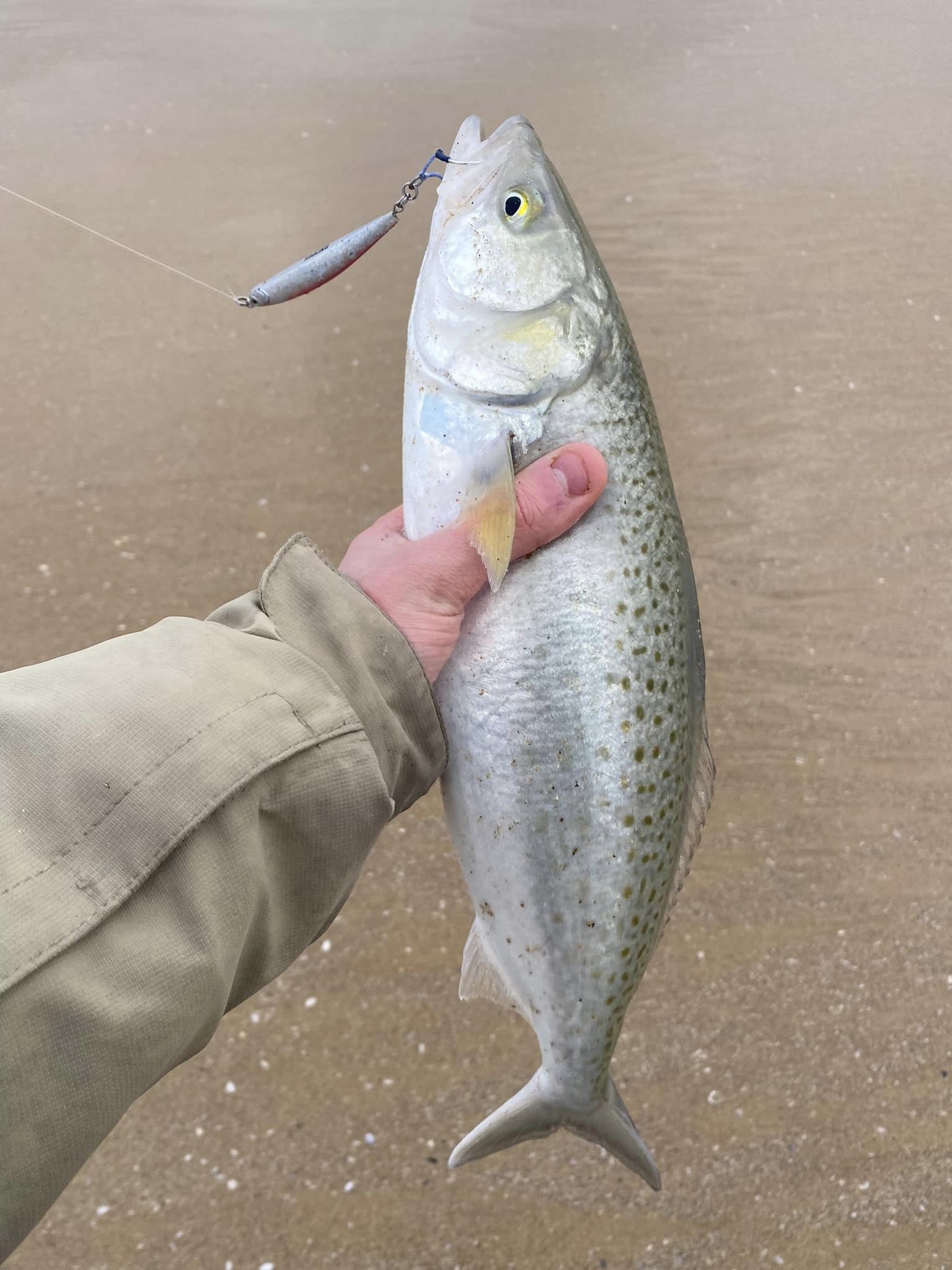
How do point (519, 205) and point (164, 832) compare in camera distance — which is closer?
point (164, 832)

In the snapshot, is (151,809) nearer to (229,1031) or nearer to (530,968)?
(530,968)

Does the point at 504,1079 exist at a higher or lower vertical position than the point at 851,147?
lower

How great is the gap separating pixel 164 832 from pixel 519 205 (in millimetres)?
1230

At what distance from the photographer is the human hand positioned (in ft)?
4.93

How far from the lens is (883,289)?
11.3ft

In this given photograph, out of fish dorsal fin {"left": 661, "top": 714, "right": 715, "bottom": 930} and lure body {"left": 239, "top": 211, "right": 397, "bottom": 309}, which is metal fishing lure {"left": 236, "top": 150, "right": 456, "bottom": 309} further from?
fish dorsal fin {"left": 661, "top": 714, "right": 715, "bottom": 930}

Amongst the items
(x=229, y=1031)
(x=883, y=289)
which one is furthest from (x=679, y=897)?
(x=883, y=289)

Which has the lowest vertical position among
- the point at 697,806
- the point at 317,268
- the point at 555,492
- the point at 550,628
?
the point at 697,806

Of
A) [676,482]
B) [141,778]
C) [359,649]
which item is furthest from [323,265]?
[676,482]

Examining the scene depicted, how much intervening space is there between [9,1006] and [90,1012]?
0.09m

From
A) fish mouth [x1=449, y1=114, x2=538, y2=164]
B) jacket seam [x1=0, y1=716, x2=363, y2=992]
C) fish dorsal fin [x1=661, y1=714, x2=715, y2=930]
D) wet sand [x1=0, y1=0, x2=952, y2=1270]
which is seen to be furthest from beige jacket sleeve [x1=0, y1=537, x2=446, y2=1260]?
wet sand [x1=0, y1=0, x2=952, y2=1270]

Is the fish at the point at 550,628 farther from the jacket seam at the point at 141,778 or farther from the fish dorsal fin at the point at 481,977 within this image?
the jacket seam at the point at 141,778

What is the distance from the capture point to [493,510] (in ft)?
4.88

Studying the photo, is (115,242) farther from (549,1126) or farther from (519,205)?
(549,1126)
